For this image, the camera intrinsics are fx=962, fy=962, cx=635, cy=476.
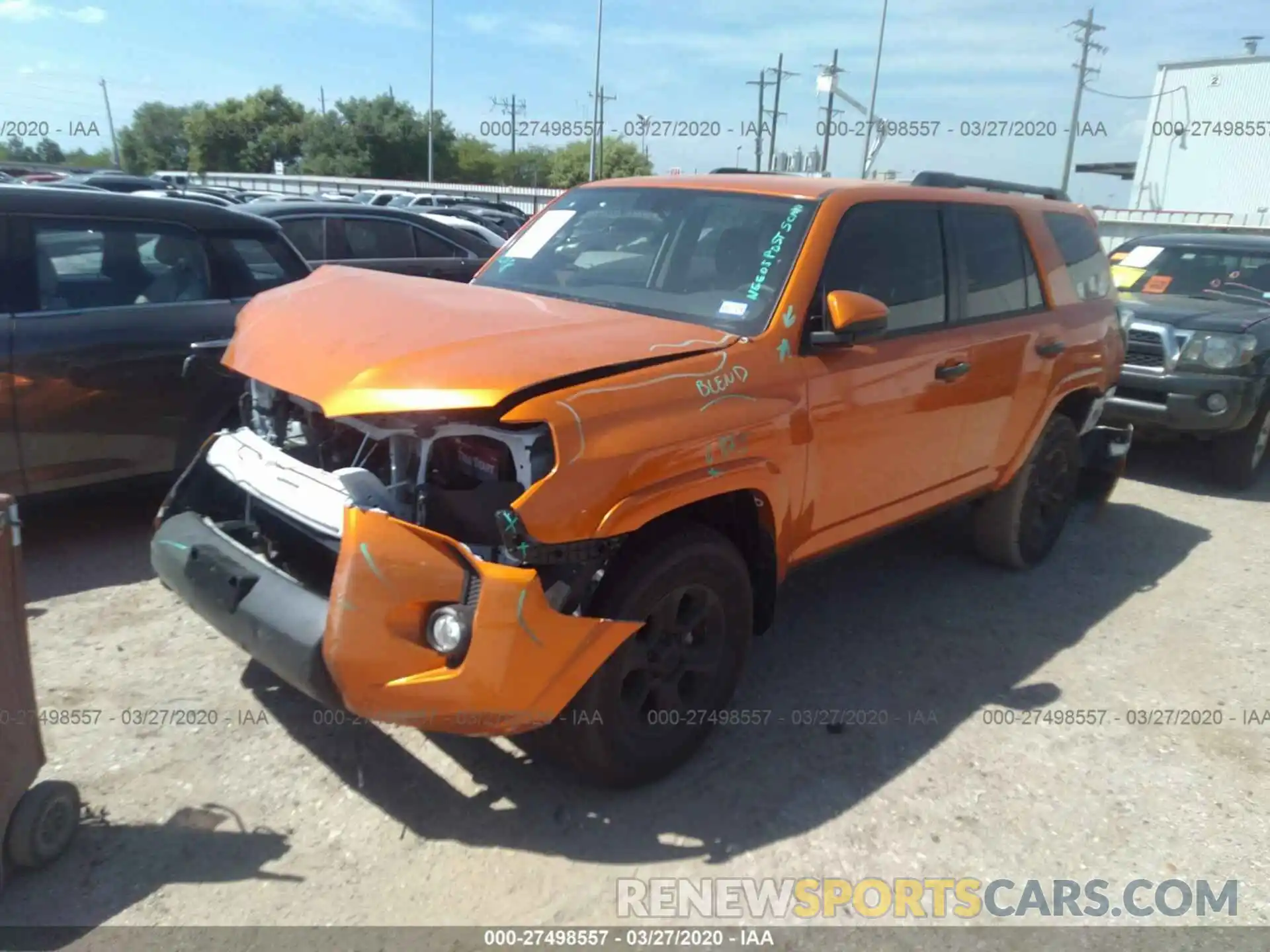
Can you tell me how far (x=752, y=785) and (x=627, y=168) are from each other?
217 feet

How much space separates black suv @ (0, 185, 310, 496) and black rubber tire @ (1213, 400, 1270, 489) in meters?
6.93

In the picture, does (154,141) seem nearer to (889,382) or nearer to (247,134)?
(247,134)

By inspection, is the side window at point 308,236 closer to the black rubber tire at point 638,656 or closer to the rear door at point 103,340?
the rear door at point 103,340

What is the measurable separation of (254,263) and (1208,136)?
4485 cm

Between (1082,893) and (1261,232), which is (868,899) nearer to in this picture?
(1082,893)

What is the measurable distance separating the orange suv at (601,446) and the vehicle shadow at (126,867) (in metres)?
0.57

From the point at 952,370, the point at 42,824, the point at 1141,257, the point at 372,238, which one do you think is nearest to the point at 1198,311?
the point at 1141,257

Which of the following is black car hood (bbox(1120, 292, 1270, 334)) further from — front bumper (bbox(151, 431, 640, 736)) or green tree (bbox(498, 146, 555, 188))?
green tree (bbox(498, 146, 555, 188))

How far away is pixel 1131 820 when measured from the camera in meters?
3.25

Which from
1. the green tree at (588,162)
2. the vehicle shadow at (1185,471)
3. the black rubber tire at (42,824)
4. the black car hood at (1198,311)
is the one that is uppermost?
the green tree at (588,162)

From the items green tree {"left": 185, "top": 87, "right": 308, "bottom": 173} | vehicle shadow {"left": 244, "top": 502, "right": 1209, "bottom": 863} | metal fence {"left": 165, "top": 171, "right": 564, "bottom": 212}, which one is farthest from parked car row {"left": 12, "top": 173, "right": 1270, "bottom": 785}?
green tree {"left": 185, "top": 87, "right": 308, "bottom": 173}

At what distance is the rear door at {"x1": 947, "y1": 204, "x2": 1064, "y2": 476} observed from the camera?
4316 millimetres

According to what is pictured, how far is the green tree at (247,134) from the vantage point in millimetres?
60438

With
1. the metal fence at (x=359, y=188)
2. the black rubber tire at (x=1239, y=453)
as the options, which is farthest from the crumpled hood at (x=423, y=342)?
the metal fence at (x=359, y=188)
